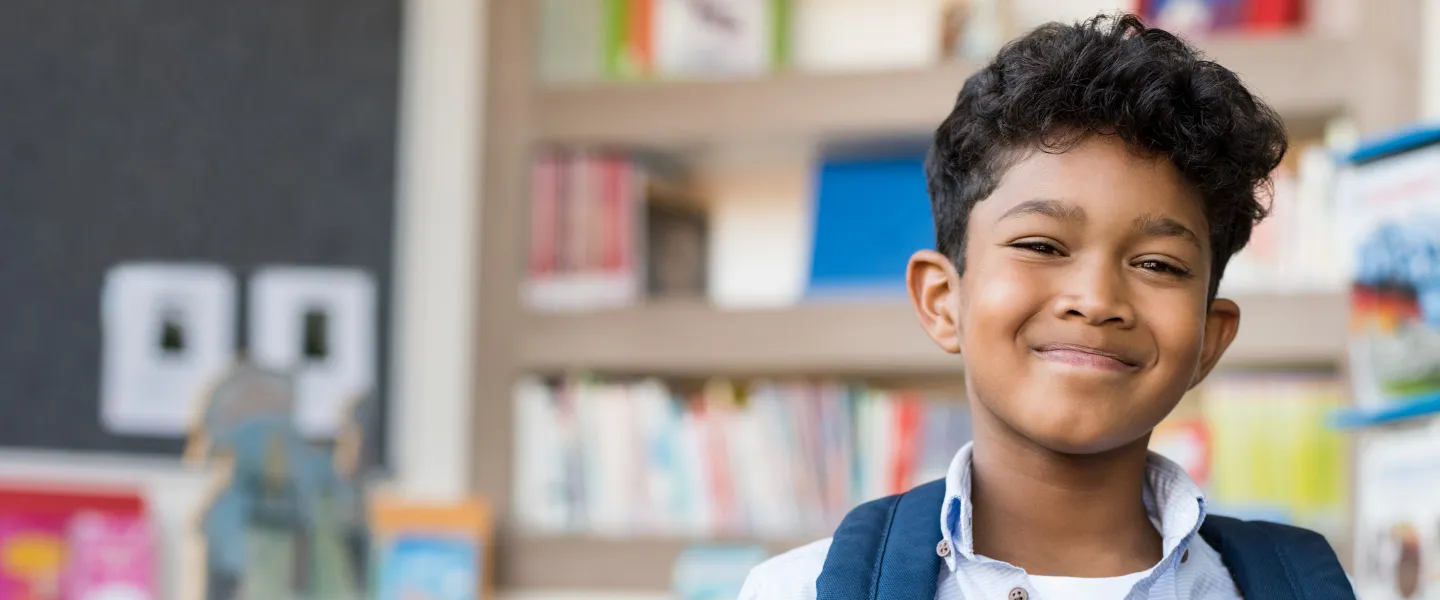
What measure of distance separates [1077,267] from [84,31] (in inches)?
100

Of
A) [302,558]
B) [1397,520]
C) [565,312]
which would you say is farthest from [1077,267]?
[302,558]

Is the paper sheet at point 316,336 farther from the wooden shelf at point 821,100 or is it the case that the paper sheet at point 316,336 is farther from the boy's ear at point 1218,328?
the boy's ear at point 1218,328

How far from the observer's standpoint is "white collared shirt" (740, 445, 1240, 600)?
3.59 ft

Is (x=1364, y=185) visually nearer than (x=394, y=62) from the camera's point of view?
Yes

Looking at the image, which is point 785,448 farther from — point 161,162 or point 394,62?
point 161,162

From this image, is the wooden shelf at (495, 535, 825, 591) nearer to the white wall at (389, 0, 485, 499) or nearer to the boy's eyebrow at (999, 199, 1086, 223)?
the white wall at (389, 0, 485, 499)

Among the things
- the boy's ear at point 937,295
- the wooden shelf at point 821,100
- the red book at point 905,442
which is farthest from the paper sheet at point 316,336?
the boy's ear at point 937,295

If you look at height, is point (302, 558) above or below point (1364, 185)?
below

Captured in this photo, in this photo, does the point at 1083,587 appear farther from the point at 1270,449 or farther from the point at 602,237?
the point at 602,237

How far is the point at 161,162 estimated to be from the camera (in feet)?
10.3

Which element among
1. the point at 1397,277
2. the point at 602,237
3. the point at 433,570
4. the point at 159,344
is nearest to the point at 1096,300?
the point at 1397,277

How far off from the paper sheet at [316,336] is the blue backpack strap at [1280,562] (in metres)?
2.28

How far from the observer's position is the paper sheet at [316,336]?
124 inches

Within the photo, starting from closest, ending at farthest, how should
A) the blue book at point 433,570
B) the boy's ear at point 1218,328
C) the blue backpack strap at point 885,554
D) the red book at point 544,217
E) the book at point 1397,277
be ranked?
the blue backpack strap at point 885,554 < the boy's ear at point 1218,328 < the book at point 1397,277 < the blue book at point 433,570 < the red book at point 544,217
